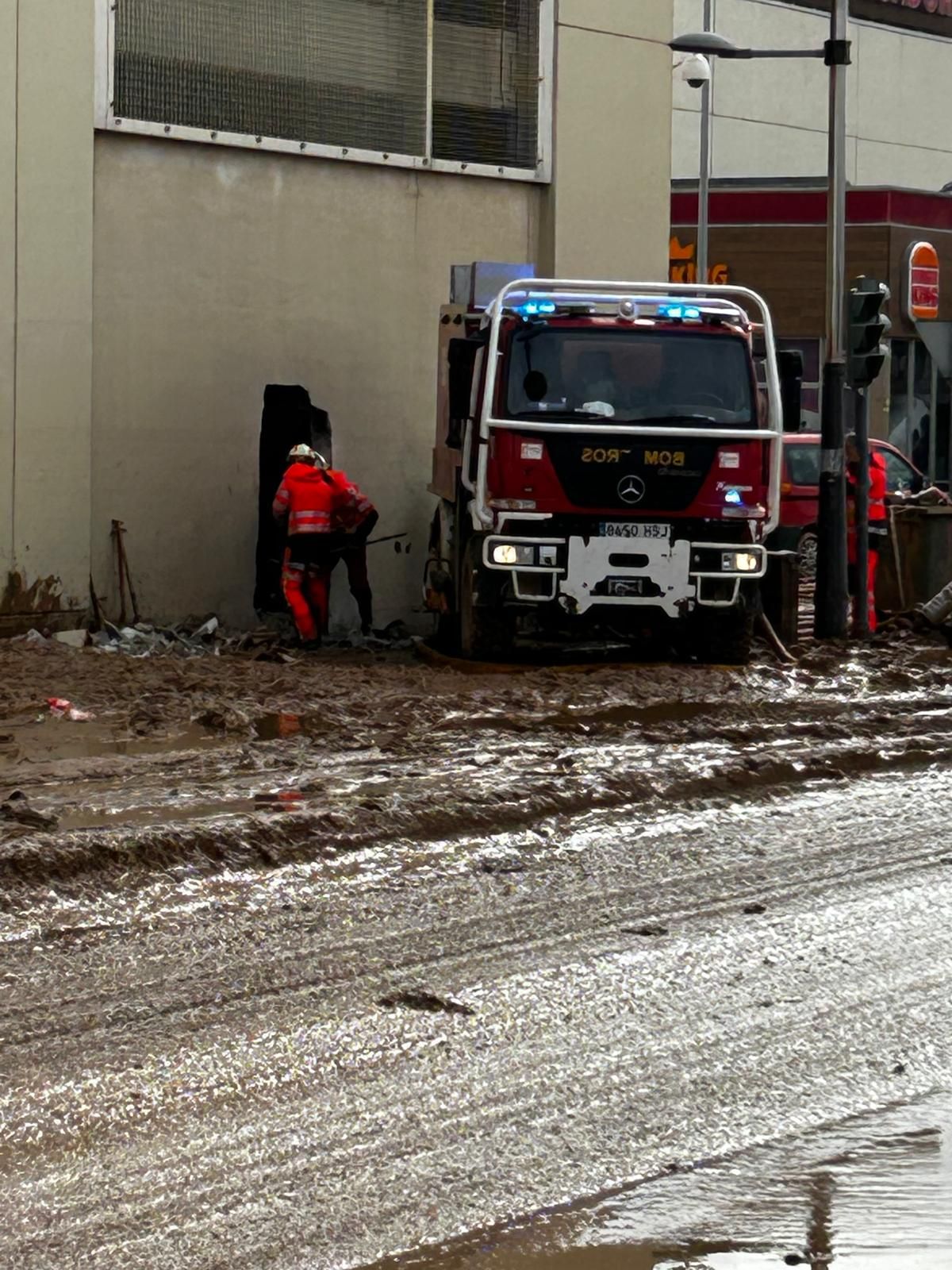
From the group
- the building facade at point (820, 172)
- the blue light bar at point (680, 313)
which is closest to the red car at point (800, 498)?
the blue light bar at point (680, 313)

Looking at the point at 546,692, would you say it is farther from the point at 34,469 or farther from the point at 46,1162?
the point at 46,1162

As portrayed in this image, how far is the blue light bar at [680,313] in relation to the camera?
15672 millimetres

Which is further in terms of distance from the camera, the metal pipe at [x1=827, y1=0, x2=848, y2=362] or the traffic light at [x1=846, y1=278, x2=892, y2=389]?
the metal pipe at [x1=827, y1=0, x2=848, y2=362]

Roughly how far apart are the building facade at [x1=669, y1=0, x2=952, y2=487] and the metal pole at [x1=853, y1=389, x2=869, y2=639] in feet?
51.6

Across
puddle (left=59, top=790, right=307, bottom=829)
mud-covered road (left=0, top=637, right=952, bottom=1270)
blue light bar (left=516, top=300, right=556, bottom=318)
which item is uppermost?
blue light bar (left=516, top=300, right=556, bottom=318)

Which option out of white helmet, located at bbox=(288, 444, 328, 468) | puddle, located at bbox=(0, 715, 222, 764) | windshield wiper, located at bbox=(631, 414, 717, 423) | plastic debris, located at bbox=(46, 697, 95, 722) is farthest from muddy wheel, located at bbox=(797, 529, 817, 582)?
puddle, located at bbox=(0, 715, 222, 764)

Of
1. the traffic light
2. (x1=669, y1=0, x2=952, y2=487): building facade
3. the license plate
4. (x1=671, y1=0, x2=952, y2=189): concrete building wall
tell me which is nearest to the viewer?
the license plate

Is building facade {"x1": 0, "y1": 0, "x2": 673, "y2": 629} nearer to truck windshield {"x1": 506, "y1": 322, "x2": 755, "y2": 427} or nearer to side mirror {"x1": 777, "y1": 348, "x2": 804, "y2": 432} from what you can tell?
truck windshield {"x1": 506, "y1": 322, "x2": 755, "y2": 427}

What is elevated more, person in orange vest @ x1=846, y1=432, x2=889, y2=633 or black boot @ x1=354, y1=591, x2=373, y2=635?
person in orange vest @ x1=846, y1=432, x2=889, y2=633

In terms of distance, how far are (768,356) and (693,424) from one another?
817 millimetres

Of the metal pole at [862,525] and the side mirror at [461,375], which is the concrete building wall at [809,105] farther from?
the side mirror at [461,375]

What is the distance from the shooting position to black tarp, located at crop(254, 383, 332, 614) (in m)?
18.7

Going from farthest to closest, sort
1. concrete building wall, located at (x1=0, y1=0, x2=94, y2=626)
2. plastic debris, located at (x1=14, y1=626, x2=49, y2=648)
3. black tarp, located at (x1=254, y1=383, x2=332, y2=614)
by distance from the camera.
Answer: black tarp, located at (x1=254, y1=383, x2=332, y2=614) → concrete building wall, located at (x1=0, y1=0, x2=94, y2=626) → plastic debris, located at (x1=14, y1=626, x2=49, y2=648)

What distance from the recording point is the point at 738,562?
15430 millimetres
